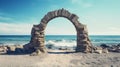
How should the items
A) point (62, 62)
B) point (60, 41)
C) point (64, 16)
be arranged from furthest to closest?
point (60, 41)
point (64, 16)
point (62, 62)

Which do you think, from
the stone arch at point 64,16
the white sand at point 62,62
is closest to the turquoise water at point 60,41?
the stone arch at point 64,16

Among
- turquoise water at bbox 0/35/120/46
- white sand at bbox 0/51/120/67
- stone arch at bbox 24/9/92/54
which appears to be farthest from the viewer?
turquoise water at bbox 0/35/120/46

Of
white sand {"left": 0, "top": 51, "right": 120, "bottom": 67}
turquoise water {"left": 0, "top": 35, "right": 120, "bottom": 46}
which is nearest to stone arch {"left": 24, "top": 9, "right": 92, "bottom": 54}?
white sand {"left": 0, "top": 51, "right": 120, "bottom": 67}

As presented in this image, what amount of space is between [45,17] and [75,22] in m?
3.14

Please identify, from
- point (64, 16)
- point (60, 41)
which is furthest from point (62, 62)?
point (60, 41)

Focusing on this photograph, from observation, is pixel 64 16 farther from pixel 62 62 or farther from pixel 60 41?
A: pixel 60 41

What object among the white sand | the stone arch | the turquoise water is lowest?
the white sand

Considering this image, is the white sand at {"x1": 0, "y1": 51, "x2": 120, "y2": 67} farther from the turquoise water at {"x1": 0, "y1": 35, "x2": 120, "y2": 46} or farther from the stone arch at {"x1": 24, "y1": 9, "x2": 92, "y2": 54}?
the turquoise water at {"x1": 0, "y1": 35, "x2": 120, "y2": 46}

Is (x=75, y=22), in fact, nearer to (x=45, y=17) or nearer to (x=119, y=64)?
(x=45, y=17)

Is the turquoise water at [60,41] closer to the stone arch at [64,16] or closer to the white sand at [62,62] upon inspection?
the stone arch at [64,16]

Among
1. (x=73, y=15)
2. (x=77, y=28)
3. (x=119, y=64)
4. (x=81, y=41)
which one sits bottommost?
(x=119, y=64)

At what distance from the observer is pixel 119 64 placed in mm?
15289

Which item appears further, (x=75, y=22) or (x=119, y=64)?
(x=75, y=22)

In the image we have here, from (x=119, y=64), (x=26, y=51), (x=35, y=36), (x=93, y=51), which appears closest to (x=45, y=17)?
(x=35, y=36)
